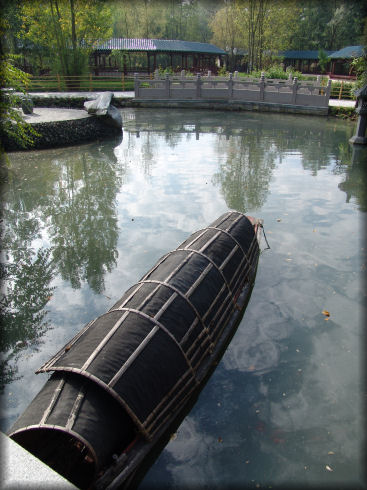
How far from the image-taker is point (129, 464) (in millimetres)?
3352

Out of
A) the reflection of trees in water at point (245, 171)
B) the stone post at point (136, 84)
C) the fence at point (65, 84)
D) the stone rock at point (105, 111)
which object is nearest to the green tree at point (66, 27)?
the fence at point (65, 84)

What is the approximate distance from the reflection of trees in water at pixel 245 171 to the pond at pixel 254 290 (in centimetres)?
9

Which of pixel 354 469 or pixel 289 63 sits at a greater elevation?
pixel 289 63

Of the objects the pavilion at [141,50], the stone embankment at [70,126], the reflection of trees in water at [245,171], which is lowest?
the reflection of trees in water at [245,171]

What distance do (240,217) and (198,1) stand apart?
199 ft

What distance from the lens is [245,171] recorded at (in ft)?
43.3

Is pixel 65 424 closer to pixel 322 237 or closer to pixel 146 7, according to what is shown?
pixel 322 237

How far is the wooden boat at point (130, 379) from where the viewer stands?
3.32m

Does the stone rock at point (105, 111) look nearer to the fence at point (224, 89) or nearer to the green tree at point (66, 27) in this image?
the fence at point (224, 89)

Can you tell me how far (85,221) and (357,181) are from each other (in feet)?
28.7

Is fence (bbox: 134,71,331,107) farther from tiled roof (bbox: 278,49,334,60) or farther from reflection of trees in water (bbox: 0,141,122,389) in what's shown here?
tiled roof (bbox: 278,49,334,60)

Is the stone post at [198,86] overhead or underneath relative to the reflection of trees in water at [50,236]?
overhead

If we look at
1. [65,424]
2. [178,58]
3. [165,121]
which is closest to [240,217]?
[65,424]

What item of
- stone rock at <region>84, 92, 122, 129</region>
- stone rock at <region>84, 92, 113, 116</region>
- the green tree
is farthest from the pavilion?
stone rock at <region>84, 92, 122, 129</region>
